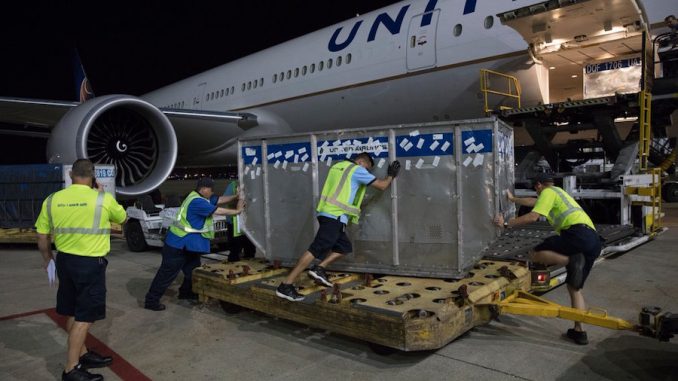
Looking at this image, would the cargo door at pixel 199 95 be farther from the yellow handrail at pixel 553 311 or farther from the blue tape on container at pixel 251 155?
the yellow handrail at pixel 553 311

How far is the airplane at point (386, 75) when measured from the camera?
24.5 feet

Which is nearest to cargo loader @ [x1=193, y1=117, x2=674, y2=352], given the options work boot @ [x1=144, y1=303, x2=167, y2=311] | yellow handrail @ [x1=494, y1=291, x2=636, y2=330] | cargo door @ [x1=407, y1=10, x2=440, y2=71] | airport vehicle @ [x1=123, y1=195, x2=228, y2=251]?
yellow handrail @ [x1=494, y1=291, x2=636, y2=330]

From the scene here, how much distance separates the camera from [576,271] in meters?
3.76

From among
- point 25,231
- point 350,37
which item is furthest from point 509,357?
point 25,231

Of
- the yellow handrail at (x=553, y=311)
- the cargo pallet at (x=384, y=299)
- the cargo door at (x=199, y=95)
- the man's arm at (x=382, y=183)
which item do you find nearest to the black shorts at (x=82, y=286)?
the cargo pallet at (x=384, y=299)

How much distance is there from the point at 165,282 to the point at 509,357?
3207 mm

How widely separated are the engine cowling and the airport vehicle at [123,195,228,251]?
1.45 feet

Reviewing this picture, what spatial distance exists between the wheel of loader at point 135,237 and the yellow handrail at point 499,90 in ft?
19.3

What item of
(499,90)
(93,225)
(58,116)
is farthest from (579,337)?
(58,116)

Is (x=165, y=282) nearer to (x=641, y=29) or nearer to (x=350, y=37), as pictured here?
(x=350, y=37)

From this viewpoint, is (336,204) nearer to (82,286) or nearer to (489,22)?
(82,286)

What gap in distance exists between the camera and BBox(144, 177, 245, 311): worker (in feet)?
15.9

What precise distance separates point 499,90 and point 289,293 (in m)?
5.52

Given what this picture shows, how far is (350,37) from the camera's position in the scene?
975 centimetres
